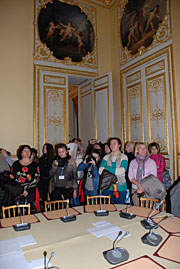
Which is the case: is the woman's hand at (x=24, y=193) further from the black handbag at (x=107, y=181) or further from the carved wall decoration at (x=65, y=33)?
the carved wall decoration at (x=65, y=33)

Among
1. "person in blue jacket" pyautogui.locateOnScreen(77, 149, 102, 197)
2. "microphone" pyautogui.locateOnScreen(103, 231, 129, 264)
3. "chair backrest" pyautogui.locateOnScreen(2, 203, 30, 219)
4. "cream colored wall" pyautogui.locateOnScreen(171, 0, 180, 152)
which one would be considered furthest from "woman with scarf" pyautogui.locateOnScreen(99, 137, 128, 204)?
"cream colored wall" pyautogui.locateOnScreen(171, 0, 180, 152)

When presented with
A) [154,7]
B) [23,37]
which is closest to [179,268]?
[154,7]

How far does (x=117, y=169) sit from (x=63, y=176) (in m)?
0.94

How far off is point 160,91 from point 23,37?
15.1ft

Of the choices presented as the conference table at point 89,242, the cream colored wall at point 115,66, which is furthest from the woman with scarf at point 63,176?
the cream colored wall at point 115,66

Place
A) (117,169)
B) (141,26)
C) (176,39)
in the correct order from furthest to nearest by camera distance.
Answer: (141,26) < (176,39) < (117,169)

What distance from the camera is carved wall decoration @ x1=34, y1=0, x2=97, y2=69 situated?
6.85 m

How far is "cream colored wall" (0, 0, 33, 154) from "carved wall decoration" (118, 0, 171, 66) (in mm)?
3072

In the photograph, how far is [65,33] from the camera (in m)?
7.20

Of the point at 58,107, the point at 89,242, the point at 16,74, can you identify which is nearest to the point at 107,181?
the point at 89,242

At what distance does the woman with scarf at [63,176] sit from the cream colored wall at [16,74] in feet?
10.2

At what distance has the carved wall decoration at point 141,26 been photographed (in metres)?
5.41

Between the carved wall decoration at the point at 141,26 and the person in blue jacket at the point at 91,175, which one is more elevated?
the carved wall decoration at the point at 141,26

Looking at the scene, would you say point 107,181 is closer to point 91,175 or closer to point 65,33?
point 91,175
